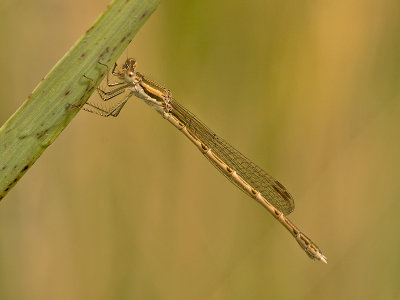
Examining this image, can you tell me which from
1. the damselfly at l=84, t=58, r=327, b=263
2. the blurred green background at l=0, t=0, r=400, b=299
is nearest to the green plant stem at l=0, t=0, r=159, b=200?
the damselfly at l=84, t=58, r=327, b=263

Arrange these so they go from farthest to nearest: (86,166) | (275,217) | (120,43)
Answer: (275,217)
(86,166)
(120,43)

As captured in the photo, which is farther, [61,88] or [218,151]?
[218,151]

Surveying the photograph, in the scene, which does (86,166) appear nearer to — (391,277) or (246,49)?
(246,49)

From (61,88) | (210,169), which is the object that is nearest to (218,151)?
(210,169)

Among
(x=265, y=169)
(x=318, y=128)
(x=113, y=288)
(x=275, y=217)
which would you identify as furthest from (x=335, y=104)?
(x=113, y=288)

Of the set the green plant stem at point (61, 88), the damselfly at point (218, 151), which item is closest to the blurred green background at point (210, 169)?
the damselfly at point (218, 151)

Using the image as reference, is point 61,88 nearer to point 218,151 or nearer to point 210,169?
point 218,151
